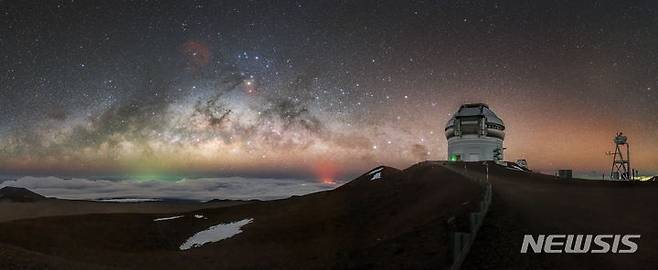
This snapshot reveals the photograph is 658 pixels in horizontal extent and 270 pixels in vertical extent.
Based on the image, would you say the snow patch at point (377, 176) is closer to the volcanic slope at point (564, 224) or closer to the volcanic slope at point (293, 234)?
the volcanic slope at point (293, 234)

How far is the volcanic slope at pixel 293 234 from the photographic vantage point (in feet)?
53.8

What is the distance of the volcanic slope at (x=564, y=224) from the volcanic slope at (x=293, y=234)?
1422 mm

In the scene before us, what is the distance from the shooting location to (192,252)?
3078 centimetres

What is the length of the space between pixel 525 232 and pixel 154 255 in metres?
25.9

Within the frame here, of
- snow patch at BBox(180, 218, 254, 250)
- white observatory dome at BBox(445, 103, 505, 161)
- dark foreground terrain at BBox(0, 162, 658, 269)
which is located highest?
white observatory dome at BBox(445, 103, 505, 161)

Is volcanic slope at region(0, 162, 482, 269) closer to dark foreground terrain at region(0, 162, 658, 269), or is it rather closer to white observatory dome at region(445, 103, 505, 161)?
dark foreground terrain at region(0, 162, 658, 269)

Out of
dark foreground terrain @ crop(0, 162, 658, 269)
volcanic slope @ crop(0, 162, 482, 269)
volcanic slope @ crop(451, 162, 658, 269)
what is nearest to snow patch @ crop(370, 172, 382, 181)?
dark foreground terrain @ crop(0, 162, 658, 269)

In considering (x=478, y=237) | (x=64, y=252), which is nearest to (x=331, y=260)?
(x=478, y=237)

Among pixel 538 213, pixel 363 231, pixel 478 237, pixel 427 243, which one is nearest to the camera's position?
pixel 478 237

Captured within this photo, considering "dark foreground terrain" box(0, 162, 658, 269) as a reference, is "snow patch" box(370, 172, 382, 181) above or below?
above

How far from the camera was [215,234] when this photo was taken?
3872 centimetres

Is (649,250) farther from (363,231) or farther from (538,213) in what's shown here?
(363,231)

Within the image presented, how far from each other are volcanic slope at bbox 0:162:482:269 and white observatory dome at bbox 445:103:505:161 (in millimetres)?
27314

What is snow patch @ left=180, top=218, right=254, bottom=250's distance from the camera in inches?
1415
